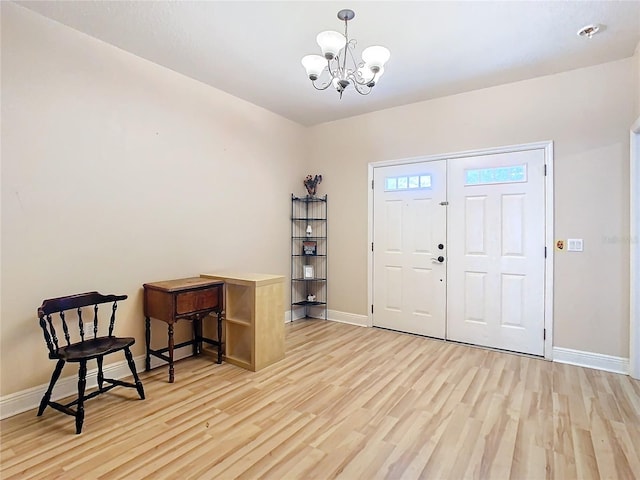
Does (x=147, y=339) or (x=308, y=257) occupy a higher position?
(x=308, y=257)

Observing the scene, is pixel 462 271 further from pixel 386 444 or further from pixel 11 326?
pixel 11 326

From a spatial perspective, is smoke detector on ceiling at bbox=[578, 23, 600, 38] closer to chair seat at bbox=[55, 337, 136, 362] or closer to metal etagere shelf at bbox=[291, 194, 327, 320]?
metal etagere shelf at bbox=[291, 194, 327, 320]

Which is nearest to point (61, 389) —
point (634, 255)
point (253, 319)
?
point (253, 319)

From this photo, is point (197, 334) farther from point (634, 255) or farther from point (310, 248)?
point (634, 255)

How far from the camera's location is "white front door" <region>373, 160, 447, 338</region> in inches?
157

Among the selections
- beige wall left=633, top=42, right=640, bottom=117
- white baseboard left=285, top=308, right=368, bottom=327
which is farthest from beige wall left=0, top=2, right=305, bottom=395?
beige wall left=633, top=42, right=640, bottom=117

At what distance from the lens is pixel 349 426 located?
7.32ft

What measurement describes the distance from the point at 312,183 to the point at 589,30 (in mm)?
3267

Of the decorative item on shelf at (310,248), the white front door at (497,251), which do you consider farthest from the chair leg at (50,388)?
the white front door at (497,251)

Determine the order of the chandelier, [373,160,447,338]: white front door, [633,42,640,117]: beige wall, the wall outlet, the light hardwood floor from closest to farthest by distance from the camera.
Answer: the light hardwood floor < the chandelier < the wall outlet < [633,42,640,117]: beige wall < [373,160,447,338]: white front door

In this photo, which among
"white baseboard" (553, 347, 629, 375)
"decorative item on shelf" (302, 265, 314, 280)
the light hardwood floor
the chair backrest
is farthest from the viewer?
"decorative item on shelf" (302, 265, 314, 280)

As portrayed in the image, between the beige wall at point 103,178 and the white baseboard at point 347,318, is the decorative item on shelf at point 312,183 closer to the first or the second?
the beige wall at point 103,178

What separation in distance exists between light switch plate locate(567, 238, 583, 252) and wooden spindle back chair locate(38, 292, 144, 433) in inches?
153

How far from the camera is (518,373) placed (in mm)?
3057
